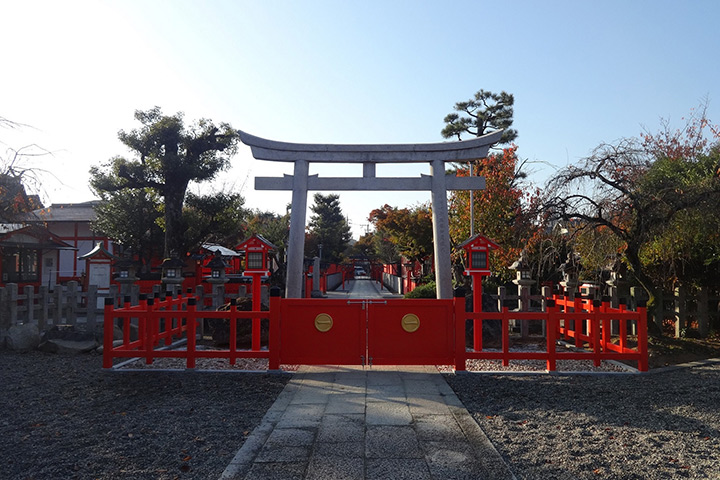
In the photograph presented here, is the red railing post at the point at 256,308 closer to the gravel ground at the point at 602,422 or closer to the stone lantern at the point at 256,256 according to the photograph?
the stone lantern at the point at 256,256

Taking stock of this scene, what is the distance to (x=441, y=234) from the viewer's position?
34.6ft

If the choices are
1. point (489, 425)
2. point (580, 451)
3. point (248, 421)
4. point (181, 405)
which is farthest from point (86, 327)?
point (580, 451)

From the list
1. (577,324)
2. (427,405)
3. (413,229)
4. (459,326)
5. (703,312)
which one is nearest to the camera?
(427,405)

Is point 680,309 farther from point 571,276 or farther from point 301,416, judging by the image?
point 301,416

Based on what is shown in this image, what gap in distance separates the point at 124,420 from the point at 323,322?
301 centimetres

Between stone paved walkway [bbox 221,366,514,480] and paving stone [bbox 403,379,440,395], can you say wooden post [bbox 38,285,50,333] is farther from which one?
paving stone [bbox 403,379,440,395]

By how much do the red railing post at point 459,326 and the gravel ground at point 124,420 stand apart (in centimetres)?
252

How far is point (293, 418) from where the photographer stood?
5.11 metres

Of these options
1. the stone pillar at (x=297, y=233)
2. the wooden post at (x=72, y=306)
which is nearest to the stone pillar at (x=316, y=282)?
the wooden post at (x=72, y=306)

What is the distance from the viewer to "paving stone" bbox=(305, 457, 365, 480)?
365 cm

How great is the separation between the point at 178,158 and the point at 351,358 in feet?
49.6

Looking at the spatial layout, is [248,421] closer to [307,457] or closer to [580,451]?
[307,457]

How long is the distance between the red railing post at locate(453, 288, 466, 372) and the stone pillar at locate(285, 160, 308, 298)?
396 cm

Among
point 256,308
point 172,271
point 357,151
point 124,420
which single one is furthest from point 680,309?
point 172,271
